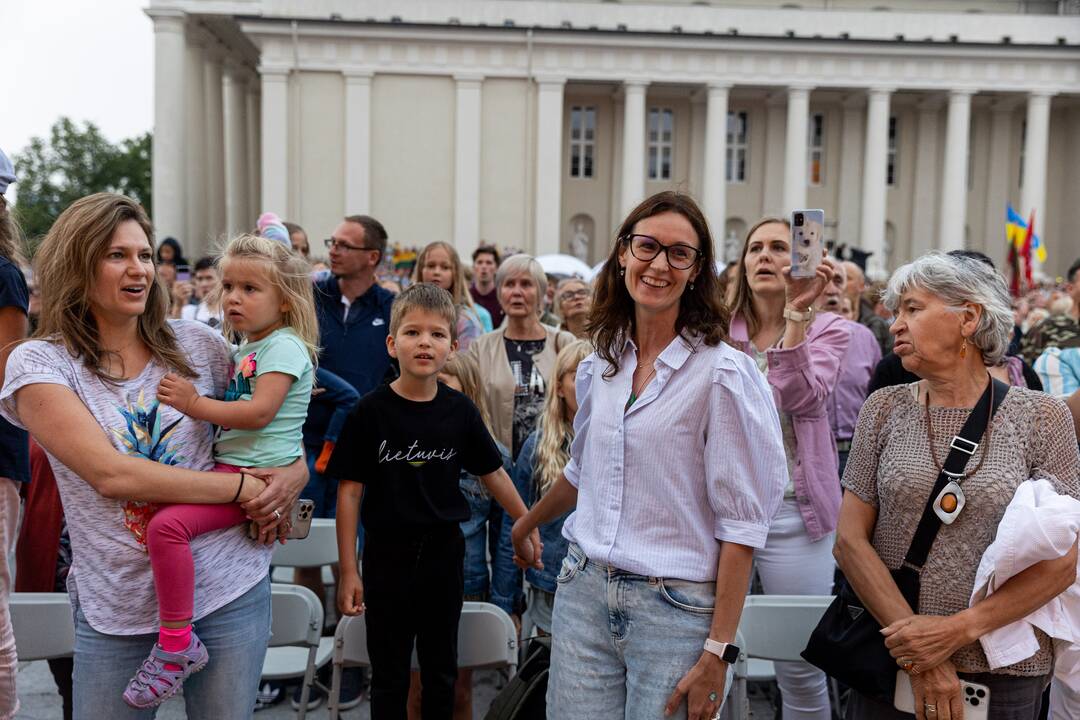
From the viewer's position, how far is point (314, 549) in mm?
A: 5000

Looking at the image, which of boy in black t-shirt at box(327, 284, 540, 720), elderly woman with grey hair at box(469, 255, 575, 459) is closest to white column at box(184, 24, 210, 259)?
elderly woman with grey hair at box(469, 255, 575, 459)

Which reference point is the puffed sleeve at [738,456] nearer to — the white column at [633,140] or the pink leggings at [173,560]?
the pink leggings at [173,560]

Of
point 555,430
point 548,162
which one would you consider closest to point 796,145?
point 548,162

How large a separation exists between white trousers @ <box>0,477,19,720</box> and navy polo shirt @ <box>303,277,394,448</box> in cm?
293

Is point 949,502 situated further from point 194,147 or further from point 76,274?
point 194,147

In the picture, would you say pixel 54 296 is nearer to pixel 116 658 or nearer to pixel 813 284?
pixel 116 658

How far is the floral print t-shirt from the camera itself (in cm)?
267

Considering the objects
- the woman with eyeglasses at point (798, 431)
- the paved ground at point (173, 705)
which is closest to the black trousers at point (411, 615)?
the paved ground at point (173, 705)

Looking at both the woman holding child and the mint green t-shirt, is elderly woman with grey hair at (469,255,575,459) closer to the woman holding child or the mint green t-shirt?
the mint green t-shirt

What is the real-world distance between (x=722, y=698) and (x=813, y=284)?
6.21 feet

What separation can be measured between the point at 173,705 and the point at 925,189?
42.5 metres

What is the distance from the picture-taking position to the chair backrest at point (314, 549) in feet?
16.4

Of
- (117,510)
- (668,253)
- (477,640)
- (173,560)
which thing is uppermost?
(668,253)

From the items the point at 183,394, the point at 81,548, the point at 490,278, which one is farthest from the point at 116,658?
the point at 490,278
